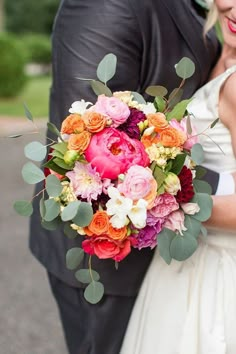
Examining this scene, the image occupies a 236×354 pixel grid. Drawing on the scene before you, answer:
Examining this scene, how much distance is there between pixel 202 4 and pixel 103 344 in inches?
52.8

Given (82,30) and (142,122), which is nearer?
(142,122)

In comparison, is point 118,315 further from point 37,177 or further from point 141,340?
point 37,177

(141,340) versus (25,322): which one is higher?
(141,340)

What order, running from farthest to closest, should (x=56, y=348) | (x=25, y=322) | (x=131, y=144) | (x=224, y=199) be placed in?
(x=25, y=322) → (x=56, y=348) → (x=224, y=199) → (x=131, y=144)

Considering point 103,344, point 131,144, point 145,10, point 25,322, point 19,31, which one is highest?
point 145,10

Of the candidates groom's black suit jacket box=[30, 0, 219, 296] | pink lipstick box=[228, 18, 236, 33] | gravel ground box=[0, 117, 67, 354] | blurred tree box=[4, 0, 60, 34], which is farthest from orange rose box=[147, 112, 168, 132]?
blurred tree box=[4, 0, 60, 34]

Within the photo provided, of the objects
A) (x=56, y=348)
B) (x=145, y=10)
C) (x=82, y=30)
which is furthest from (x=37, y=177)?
(x=56, y=348)

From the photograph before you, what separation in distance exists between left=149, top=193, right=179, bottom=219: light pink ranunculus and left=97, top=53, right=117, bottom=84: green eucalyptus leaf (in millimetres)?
400

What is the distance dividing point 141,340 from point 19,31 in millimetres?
37317

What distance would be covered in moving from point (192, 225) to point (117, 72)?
586 mm

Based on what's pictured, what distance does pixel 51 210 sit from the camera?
81.9 inches

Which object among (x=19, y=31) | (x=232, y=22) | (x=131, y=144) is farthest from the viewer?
(x=19, y=31)

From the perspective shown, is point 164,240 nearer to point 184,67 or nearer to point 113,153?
point 113,153

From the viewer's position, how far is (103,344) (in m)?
2.64
